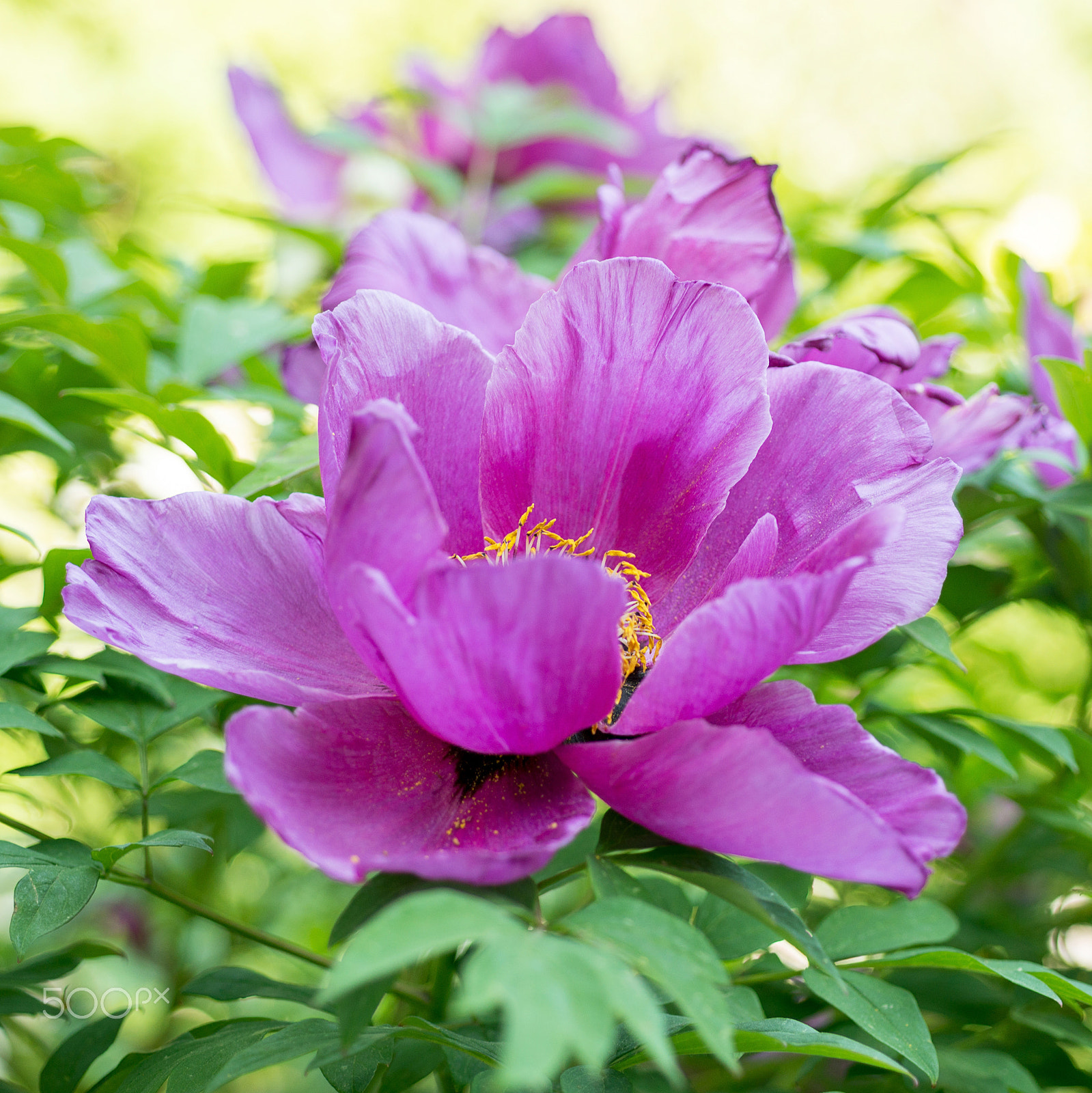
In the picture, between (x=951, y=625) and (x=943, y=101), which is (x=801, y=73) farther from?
(x=951, y=625)

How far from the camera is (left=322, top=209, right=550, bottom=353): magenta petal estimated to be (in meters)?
0.59

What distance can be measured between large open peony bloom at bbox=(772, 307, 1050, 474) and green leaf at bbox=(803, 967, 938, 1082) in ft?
0.79

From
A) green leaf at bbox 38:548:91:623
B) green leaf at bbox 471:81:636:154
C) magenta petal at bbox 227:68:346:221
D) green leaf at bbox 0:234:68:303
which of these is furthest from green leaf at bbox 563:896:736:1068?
magenta petal at bbox 227:68:346:221

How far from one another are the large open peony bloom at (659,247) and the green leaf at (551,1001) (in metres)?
0.34

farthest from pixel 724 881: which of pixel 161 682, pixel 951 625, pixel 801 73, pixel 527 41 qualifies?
pixel 801 73

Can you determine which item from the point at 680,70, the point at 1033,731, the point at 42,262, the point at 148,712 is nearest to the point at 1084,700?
the point at 1033,731

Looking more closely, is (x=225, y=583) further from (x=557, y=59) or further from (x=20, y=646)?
(x=557, y=59)

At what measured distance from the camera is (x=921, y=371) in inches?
22.1

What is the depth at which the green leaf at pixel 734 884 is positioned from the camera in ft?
1.19

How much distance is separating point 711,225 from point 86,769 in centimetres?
42

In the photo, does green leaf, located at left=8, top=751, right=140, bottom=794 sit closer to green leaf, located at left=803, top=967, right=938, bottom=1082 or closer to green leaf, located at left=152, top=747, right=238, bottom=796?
green leaf, located at left=152, top=747, right=238, bottom=796

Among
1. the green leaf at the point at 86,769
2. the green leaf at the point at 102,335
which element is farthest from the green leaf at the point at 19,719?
the green leaf at the point at 102,335

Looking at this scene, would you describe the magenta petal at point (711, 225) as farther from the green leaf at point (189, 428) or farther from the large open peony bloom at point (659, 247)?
the green leaf at point (189, 428)

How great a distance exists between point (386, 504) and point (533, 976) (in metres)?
0.15
